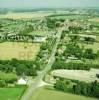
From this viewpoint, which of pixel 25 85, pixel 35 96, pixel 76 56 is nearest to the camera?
pixel 35 96

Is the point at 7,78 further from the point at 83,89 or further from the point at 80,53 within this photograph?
the point at 80,53

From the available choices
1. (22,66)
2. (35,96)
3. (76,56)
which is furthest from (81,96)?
(76,56)

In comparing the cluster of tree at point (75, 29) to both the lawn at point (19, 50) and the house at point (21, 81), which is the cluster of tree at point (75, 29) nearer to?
the lawn at point (19, 50)

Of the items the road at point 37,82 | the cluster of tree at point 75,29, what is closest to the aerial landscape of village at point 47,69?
the road at point 37,82

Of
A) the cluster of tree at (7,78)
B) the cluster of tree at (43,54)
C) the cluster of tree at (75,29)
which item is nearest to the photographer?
the cluster of tree at (7,78)

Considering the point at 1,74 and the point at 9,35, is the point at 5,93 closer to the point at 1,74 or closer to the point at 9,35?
the point at 1,74

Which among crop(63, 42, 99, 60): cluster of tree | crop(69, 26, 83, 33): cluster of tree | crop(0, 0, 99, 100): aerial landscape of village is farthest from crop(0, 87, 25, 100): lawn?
crop(69, 26, 83, 33): cluster of tree

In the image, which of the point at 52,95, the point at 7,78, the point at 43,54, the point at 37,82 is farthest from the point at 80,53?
the point at 52,95
